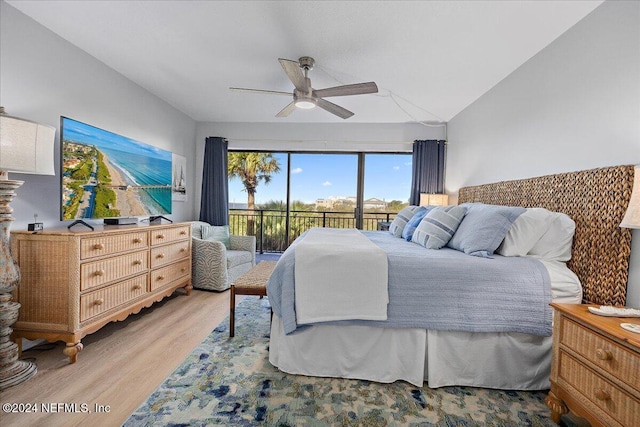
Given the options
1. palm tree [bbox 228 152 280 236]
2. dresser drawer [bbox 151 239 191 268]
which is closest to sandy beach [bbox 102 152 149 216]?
dresser drawer [bbox 151 239 191 268]

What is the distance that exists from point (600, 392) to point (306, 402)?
4.41 feet

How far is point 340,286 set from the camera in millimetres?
1765

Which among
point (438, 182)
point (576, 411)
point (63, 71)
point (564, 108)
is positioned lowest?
point (576, 411)

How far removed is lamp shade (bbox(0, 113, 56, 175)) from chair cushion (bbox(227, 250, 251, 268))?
6.86 feet

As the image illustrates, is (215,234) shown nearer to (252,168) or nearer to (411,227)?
(252,168)

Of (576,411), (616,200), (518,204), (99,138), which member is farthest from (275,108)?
(576,411)

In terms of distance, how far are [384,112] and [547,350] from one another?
130 inches

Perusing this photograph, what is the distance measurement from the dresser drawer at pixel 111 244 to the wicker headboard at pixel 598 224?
3.31m

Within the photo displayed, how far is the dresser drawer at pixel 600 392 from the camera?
1.12 metres

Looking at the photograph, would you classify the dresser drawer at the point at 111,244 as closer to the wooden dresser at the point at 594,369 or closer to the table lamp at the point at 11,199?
the table lamp at the point at 11,199

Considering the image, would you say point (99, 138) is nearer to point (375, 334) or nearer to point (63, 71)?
point (63, 71)

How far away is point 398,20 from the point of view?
2049mm

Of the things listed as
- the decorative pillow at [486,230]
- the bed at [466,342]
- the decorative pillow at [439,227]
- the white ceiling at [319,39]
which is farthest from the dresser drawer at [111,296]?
the decorative pillow at [486,230]

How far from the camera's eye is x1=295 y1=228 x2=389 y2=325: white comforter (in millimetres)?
1729
